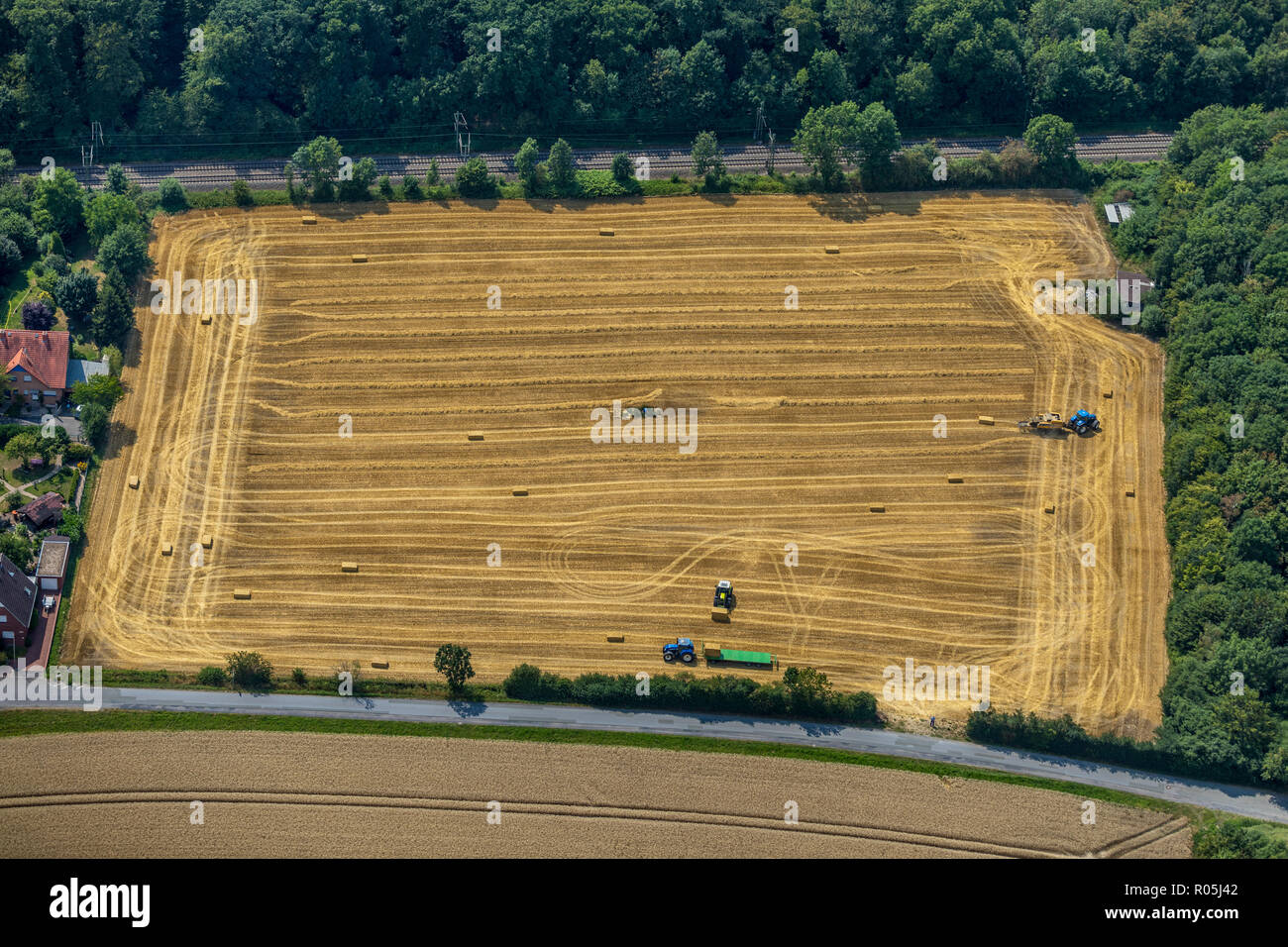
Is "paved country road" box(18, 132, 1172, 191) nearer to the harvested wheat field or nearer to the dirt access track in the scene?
the dirt access track

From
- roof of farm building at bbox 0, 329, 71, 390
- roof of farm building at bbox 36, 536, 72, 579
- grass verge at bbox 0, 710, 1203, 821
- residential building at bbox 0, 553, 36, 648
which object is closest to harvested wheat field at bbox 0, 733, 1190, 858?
grass verge at bbox 0, 710, 1203, 821

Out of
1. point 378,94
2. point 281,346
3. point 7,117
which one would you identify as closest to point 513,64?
point 378,94

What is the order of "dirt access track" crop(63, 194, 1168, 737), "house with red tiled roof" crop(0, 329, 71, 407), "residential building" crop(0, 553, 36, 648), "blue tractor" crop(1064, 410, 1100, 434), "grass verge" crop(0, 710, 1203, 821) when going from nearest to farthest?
"grass verge" crop(0, 710, 1203, 821), "residential building" crop(0, 553, 36, 648), "dirt access track" crop(63, 194, 1168, 737), "house with red tiled roof" crop(0, 329, 71, 407), "blue tractor" crop(1064, 410, 1100, 434)

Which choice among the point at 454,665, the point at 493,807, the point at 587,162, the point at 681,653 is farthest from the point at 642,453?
the point at 587,162

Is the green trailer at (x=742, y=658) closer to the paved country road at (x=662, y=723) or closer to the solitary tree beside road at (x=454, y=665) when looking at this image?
the paved country road at (x=662, y=723)

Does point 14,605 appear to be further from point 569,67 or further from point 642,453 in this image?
point 569,67
